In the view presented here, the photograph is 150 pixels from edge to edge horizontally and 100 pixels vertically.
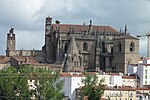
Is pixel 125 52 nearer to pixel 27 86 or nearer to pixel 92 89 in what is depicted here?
pixel 92 89

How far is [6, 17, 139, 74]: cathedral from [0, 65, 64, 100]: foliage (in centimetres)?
3261

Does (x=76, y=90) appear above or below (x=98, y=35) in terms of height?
below

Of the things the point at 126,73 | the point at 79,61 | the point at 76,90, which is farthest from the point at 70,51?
the point at 76,90

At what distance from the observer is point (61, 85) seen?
88625 millimetres

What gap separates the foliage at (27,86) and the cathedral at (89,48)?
3261 cm

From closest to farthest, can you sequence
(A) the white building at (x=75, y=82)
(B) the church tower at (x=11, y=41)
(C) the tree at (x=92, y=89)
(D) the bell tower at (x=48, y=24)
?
(C) the tree at (x=92, y=89) → (A) the white building at (x=75, y=82) → (D) the bell tower at (x=48, y=24) → (B) the church tower at (x=11, y=41)

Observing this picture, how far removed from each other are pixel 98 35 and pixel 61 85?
42.7 metres

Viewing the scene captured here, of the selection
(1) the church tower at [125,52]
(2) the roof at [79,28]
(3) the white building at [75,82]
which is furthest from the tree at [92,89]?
(2) the roof at [79,28]

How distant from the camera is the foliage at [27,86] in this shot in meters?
85.1

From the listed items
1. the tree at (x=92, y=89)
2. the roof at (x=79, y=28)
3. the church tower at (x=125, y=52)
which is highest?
the roof at (x=79, y=28)

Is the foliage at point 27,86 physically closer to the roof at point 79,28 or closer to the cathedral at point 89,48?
the cathedral at point 89,48

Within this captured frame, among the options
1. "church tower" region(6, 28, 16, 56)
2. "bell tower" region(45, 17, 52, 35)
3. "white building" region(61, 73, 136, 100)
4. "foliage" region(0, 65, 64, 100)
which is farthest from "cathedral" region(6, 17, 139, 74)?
"foliage" region(0, 65, 64, 100)

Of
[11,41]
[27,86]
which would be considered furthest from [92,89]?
[11,41]

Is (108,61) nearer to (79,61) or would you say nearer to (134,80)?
(79,61)
